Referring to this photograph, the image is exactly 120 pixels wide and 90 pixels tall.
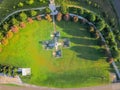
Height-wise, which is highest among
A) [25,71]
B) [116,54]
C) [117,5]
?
[117,5]

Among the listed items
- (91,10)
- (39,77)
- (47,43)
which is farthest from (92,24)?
(39,77)

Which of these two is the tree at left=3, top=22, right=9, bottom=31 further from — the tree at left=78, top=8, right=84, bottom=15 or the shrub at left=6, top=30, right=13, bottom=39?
the tree at left=78, top=8, right=84, bottom=15

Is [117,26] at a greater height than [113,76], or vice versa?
[117,26]

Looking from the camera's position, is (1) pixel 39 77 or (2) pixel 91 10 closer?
(1) pixel 39 77

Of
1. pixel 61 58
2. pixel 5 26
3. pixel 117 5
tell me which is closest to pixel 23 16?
pixel 5 26

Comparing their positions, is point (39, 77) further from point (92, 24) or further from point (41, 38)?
point (92, 24)

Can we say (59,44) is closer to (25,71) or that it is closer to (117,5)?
(25,71)

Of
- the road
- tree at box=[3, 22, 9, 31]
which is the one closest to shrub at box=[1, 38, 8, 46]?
tree at box=[3, 22, 9, 31]
